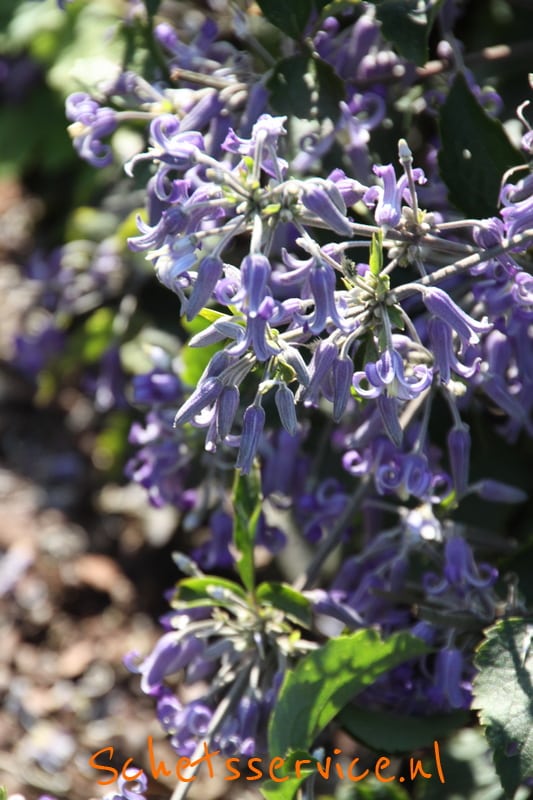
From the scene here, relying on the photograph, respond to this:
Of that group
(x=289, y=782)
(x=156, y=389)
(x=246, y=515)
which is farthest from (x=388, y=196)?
(x=289, y=782)

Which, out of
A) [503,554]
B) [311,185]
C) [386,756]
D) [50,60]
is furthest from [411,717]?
[50,60]

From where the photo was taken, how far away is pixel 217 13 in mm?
3021

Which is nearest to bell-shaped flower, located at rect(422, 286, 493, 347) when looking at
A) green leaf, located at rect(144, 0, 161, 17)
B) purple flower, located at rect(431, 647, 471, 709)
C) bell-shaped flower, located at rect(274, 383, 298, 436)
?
bell-shaped flower, located at rect(274, 383, 298, 436)

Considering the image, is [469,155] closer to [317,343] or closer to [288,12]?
[288,12]

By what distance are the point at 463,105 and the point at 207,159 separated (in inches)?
32.2

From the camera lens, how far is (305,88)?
7.07 ft

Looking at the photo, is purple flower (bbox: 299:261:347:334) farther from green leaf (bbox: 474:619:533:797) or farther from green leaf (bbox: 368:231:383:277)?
green leaf (bbox: 474:619:533:797)

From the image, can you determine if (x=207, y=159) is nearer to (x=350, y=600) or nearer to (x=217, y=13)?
(x=350, y=600)

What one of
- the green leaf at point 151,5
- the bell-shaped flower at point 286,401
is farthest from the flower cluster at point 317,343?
the green leaf at point 151,5

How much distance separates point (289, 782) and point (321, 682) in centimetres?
21

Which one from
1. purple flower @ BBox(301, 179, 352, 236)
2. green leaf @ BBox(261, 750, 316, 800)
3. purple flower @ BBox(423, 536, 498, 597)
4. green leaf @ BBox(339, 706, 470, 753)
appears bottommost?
green leaf @ BBox(339, 706, 470, 753)

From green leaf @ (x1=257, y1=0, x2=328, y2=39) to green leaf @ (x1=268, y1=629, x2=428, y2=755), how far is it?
1282mm

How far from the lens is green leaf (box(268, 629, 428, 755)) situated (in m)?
1.98

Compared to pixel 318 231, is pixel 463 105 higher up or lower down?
higher up
